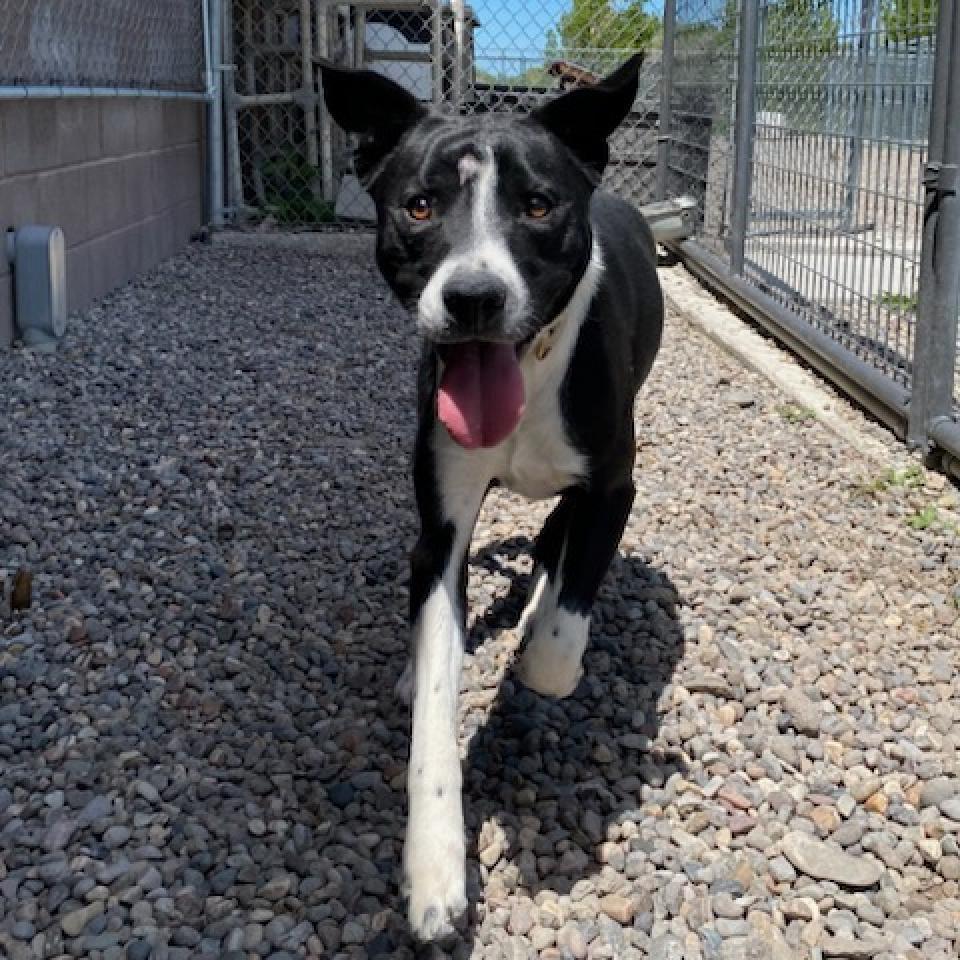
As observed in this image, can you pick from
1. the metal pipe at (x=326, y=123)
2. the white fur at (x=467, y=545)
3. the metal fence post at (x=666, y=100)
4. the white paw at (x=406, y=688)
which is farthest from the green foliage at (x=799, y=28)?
the white paw at (x=406, y=688)

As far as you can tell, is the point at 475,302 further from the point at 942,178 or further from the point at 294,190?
the point at 294,190

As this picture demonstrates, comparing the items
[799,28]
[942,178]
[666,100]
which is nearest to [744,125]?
[799,28]

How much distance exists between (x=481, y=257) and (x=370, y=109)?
23.9 inches

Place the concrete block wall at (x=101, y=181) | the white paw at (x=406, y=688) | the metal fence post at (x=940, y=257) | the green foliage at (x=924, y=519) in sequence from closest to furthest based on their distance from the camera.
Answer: the white paw at (x=406, y=688) < the green foliage at (x=924, y=519) < the metal fence post at (x=940, y=257) < the concrete block wall at (x=101, y=181)

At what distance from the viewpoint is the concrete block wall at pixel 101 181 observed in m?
5.58

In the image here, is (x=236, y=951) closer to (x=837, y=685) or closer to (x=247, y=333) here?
(x=837, y=685)

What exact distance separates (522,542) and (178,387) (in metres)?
1.95

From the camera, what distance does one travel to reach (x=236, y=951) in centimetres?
216

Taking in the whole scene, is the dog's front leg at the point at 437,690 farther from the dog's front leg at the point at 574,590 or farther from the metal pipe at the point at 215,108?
the metal pipe at the point at 215,108

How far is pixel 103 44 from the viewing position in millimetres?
6738

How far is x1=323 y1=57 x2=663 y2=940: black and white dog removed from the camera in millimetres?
2387

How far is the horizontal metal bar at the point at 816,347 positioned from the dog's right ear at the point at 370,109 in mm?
2601

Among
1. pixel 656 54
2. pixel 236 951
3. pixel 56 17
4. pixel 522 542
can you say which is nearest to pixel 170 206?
pixel 56 17

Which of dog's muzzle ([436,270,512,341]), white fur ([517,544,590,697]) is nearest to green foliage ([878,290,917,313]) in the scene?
white fur ([517,544,590,697])
